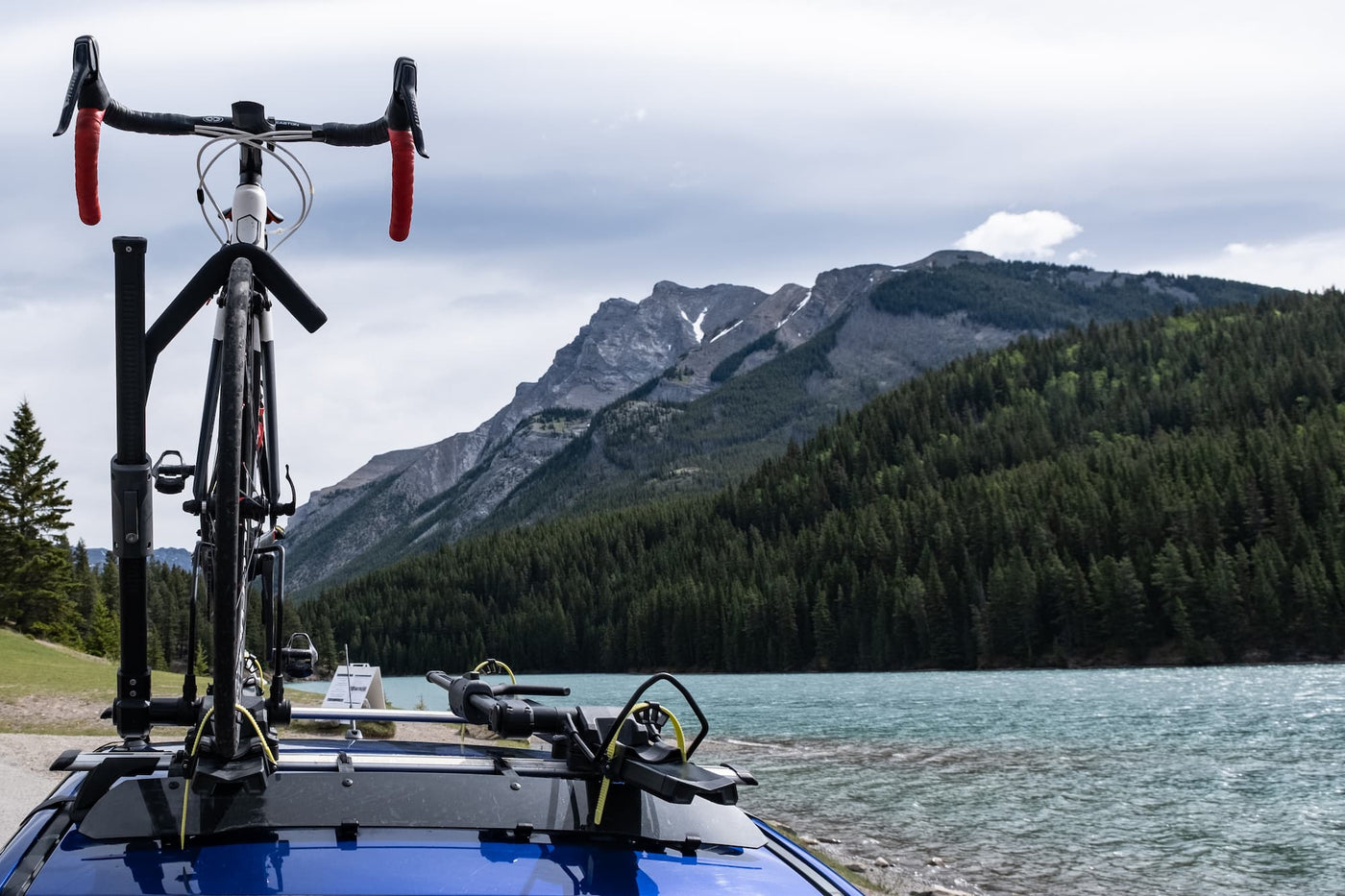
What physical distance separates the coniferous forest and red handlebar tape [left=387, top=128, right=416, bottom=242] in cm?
10747

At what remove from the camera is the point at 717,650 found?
14150 cm

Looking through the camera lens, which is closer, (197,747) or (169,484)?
(197,747)

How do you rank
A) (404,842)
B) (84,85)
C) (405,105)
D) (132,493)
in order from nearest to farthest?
(404,842) < (132,493) < (84,85) < (405,105)

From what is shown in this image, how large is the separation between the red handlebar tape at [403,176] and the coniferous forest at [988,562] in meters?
107

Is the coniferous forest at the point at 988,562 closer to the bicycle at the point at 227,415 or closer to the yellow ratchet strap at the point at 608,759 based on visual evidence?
the bicycle at the point at 227,415

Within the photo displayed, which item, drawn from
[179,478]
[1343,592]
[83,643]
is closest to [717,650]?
[1343,592]

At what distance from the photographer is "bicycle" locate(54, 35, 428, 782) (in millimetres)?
3516

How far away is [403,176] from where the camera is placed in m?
4.89

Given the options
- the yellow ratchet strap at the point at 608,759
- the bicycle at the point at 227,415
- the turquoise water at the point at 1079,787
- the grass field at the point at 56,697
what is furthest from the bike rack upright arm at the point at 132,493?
the grass field at the point at 56,697

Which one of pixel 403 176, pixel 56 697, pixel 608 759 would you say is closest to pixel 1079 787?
pixel 56 697

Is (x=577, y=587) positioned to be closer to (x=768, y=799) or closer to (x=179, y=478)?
(x=768, y=799)

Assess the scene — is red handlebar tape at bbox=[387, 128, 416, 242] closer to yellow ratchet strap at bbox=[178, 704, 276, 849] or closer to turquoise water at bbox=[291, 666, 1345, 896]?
yellow ratchet strap at bbox=[178, 704, 276, 849]

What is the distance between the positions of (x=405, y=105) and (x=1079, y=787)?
89.2 ft

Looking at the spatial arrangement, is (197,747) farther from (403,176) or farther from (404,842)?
(403,176)
